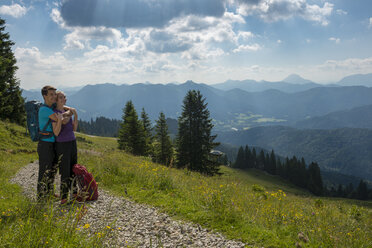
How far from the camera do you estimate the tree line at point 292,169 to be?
9919 cm

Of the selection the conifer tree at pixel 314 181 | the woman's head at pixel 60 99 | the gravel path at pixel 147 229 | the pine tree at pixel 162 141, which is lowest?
the conifer tree at pixel 314 181

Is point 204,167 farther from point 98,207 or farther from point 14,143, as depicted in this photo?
point 98,207

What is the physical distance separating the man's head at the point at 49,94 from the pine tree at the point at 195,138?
88.3ft

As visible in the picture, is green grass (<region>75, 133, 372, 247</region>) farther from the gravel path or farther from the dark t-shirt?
the dark t-shirt

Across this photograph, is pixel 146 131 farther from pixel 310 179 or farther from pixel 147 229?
pixel 310 179

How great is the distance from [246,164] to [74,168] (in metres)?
123

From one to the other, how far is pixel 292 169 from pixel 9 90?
368 ft

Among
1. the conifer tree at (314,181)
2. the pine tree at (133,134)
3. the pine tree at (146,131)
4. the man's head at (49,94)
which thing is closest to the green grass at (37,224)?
the man's head at (49,94)

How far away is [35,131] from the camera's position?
5.99m

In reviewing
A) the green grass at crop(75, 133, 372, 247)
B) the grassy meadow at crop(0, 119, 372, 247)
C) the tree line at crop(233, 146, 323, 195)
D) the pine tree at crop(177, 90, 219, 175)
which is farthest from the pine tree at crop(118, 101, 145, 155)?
the tree line at crop(233, 146, 323, 195)

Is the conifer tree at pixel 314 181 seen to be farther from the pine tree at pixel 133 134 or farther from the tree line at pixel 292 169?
the pine tree at pixel 133 134

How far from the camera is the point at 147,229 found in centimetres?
519

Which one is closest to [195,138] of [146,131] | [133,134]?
[133,134]

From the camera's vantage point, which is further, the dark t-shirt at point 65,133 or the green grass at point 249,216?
the dark t-shirt at point 65,133
